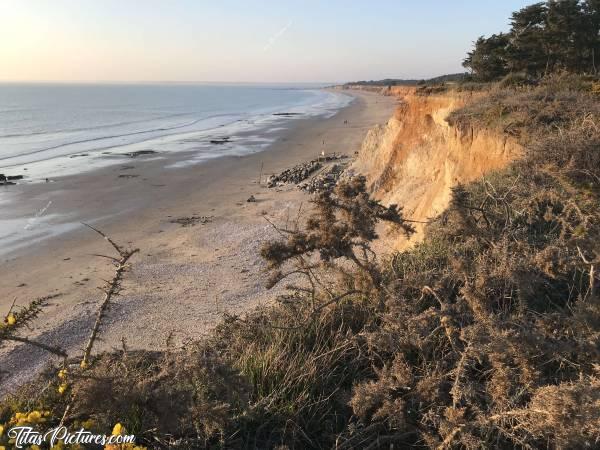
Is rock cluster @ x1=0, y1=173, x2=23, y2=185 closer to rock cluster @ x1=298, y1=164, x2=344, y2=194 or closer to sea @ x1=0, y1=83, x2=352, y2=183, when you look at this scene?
sea @ x1=0, y1=83, x2=352, y2=183

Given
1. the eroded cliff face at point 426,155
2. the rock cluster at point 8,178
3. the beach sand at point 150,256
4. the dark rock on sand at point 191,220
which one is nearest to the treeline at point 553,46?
the eroded cliff face at point 426,155

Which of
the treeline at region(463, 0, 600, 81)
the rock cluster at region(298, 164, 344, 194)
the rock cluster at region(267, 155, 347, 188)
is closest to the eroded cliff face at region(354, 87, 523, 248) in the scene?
the rock cluster at region(298, 164, 344, 194)

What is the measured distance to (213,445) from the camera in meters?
3.14

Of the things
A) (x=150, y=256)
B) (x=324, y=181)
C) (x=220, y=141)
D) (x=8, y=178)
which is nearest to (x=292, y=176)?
(x=324, y=181)

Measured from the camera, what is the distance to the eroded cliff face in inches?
385

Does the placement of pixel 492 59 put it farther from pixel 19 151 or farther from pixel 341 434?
pixel 19 151

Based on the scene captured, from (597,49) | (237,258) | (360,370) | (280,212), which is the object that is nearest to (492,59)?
(597,49)

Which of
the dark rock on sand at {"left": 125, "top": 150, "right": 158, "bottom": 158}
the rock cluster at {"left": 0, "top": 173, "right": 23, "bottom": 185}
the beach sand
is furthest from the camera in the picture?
the dark rock on sand at {"left": 125, "top": 150, "right": 158, "bottom": 158}

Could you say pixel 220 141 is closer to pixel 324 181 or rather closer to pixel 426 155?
pixel 324 181

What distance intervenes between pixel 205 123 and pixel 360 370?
2059 inches

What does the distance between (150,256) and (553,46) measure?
2115 centimetres

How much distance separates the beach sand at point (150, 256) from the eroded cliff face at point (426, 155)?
10.5 feet

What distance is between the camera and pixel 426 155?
14.1m

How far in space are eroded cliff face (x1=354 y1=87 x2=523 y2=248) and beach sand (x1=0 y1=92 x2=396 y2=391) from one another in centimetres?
321
